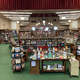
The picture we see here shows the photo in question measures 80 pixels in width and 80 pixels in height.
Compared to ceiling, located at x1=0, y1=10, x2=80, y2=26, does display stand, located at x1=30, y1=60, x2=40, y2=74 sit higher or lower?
lower

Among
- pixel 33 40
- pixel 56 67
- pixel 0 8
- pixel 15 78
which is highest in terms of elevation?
pixel 0 8

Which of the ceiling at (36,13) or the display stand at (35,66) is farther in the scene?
the ceiling at (36,13)

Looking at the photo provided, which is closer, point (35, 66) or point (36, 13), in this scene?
point (35, 66)

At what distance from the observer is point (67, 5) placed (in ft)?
22.2

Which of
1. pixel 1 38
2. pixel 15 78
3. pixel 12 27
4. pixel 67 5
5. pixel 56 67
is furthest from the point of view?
pixel 12 27

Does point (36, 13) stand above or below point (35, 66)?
above

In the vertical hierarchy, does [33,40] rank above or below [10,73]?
above

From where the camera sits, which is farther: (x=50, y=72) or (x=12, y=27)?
(x=12, y=27)

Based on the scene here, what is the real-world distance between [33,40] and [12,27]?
46.5 ft

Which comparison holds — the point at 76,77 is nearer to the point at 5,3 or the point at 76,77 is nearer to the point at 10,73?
the point at 10,73

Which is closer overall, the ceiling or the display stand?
the display stand

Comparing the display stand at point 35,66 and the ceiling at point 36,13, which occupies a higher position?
the ceiling at point 36,13

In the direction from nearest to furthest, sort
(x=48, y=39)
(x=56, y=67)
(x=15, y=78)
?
(x=15, y=78)
(x=56, y=67)
(x=48, y=39)

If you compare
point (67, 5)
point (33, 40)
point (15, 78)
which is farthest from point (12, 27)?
point (15, 78)
